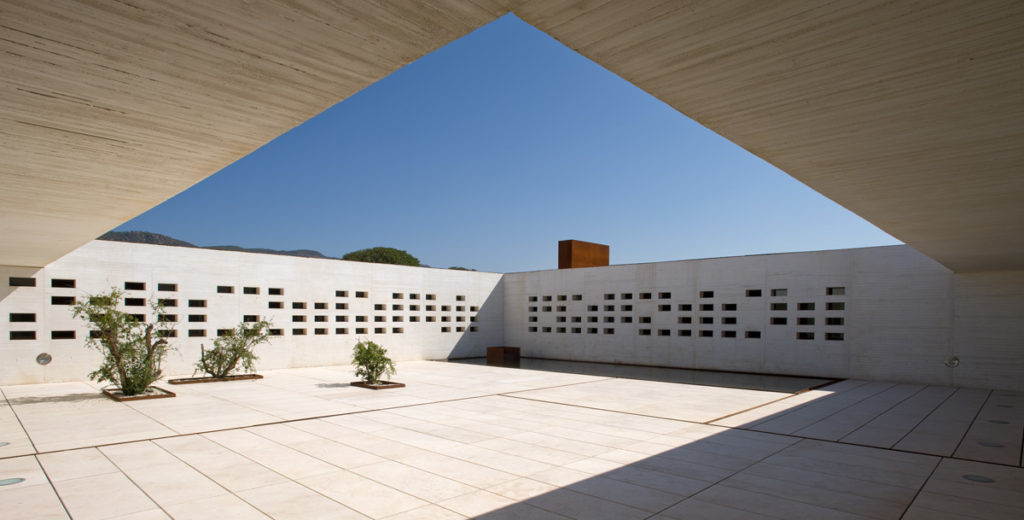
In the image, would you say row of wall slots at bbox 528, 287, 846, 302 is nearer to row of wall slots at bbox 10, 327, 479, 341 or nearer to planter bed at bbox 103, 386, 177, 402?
row of wall slots at bbox 10, 327, 479, 341

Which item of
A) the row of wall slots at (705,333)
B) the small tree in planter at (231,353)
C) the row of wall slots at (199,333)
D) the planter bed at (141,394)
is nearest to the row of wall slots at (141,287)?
the row of wall slots at (199,333)

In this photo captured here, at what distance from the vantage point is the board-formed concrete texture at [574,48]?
2.59 m

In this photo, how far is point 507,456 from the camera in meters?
6.48

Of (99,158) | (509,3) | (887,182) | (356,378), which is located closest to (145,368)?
(356,378)

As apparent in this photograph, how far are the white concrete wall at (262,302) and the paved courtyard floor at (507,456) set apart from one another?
1.61 metres

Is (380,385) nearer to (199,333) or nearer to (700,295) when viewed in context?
(199,333)

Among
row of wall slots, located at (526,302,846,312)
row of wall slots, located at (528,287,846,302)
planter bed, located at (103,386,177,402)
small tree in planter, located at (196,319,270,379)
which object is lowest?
planter bed, located at (103,386,177,402)

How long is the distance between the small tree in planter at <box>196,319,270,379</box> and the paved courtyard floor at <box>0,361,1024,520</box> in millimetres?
2699

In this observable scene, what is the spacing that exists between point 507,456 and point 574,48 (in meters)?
4.92

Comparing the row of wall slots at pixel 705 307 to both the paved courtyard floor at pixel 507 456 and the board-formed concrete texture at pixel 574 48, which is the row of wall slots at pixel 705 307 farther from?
the board-formed concrete texture at pixel 574 48

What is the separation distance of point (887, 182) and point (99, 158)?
7603mm

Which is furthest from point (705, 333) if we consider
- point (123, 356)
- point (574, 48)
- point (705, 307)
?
point (574, 48)

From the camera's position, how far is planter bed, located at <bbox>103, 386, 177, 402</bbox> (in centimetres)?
1039

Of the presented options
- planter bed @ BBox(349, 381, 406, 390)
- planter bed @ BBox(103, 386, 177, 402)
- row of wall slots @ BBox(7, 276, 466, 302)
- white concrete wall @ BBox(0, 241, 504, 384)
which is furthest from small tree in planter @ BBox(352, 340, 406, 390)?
row of wall slots @ BBox(7, 276, 466, 302)
